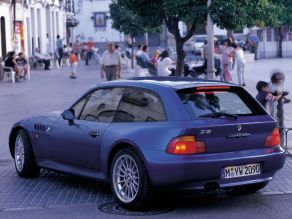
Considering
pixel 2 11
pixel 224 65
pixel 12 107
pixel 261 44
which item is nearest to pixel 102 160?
pixel 12 107

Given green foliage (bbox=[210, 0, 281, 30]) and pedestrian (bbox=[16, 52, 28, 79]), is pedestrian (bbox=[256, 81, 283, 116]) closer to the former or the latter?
green foliage (bbox=[210, 0, 281, 30])

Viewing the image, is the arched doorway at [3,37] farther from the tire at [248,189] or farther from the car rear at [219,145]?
the car rear at [219,145]

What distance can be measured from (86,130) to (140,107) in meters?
0.81

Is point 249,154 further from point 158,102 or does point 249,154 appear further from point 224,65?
point 224,65

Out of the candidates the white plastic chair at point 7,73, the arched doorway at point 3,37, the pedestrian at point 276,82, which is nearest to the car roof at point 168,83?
the pedestrian at point 276,82


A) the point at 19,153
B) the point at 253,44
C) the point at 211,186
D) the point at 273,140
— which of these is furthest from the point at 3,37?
the point at 211,186

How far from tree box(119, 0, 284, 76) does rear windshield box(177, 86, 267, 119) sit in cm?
700

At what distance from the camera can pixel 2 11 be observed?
33188mm

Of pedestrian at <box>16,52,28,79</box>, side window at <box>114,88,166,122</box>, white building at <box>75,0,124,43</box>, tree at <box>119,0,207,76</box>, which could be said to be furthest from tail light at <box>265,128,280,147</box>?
white building at <box>75,0,124,43</box>

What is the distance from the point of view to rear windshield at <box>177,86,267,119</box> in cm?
752

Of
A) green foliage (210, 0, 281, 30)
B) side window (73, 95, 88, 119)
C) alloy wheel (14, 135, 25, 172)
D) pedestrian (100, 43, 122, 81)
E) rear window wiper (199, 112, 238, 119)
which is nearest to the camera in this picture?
rear window wiper (199, 112, 238, 119)

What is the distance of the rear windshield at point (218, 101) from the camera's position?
24.7ft

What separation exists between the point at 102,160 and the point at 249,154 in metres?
1.63

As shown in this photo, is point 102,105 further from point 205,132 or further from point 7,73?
point 7,73
